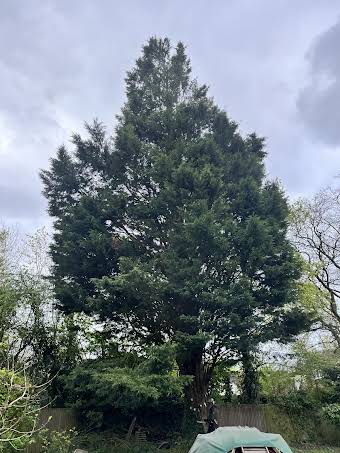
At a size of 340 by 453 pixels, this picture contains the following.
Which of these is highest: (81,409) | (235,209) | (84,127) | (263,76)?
(84,127)

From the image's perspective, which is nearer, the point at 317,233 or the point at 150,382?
the point at 150,382

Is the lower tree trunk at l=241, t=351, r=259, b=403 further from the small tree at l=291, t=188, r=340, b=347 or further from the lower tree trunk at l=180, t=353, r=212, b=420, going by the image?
the small tree at l=291, t=188, r=340, b=347

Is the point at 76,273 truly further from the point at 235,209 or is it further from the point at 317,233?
the point at 317,233

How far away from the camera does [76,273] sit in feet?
50.0

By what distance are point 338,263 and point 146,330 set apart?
1012cm

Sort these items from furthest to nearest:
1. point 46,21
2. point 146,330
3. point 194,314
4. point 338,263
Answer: point 338,263 < point 146,330 < point 194,314 < point 46,21

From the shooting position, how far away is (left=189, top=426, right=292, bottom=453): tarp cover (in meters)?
7.41

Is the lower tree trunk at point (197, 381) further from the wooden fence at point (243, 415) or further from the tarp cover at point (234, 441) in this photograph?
the tarp cover at point (234, 441)

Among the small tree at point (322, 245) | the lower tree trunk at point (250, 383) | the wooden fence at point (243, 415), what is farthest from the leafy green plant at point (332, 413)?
the small tree at point (322, 245)

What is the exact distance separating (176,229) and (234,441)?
8.32 metres

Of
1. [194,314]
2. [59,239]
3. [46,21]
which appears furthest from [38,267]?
[46,21]

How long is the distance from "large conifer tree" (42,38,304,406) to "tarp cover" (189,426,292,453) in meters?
4.70

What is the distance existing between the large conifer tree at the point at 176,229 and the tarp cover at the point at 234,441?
185 inches

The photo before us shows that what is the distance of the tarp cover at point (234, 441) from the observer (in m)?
7.41
